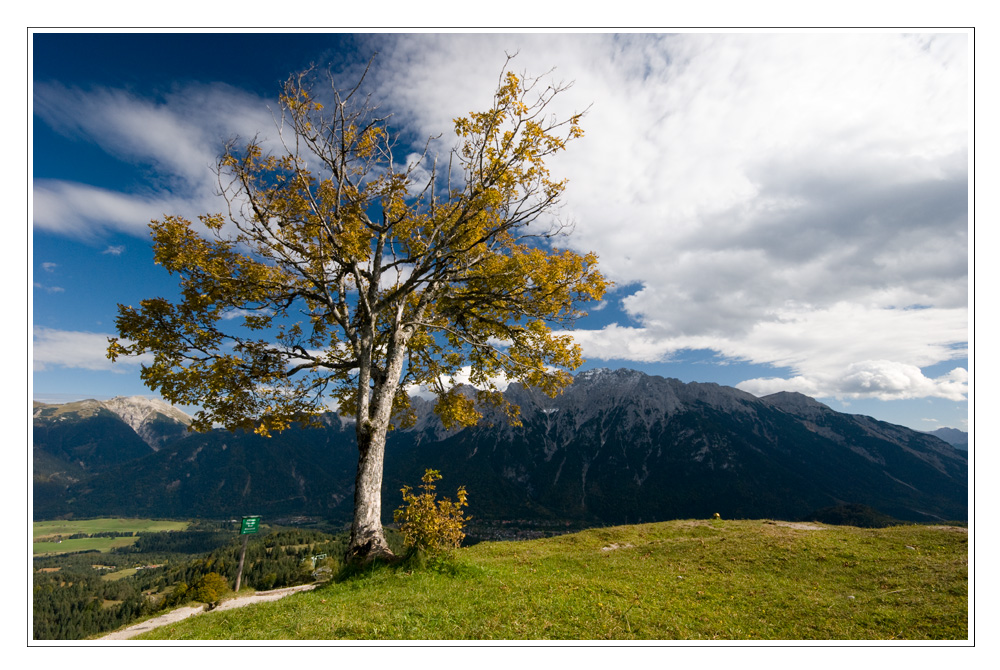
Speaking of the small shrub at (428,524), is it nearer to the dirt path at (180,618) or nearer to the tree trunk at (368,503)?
the tree trunk at (368,503)

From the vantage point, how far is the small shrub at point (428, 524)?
1097 centimetres

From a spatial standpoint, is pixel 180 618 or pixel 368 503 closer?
pixel 368 503

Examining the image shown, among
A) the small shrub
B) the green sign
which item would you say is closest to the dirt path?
the small shrub

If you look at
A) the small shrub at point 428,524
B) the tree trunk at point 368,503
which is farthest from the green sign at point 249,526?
the small shrub at point 428,524

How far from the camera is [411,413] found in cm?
1642

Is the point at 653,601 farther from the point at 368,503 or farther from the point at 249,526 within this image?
the point at 249,526

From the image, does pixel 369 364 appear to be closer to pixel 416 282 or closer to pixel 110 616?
pixel 416 282

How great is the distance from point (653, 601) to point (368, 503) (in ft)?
24.9

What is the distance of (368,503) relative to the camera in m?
12.0

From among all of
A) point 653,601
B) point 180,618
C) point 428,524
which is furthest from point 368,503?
point 180,618

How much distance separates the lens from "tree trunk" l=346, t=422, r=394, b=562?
11555mm

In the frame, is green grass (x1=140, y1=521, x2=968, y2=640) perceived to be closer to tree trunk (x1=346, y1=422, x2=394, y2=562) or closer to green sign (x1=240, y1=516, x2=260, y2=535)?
tree trunk (x1=346, y1=422, x2=394, y2=562)

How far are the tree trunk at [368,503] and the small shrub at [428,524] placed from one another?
88 centimetres

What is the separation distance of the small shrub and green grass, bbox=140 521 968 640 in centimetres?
55
